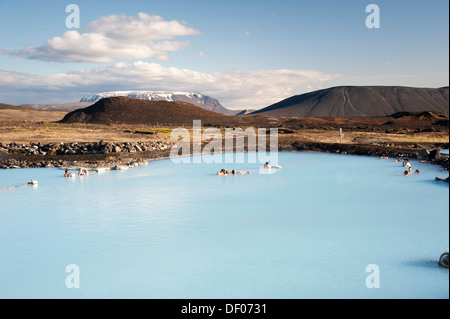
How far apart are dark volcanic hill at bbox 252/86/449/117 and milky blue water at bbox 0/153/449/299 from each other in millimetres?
122207

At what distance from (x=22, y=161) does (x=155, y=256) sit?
18.6 m

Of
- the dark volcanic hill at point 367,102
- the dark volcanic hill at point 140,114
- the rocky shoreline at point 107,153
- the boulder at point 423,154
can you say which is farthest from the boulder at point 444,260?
the dark volcanic hill at point 367,102

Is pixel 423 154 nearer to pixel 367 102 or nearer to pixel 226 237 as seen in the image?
pixel 226 237

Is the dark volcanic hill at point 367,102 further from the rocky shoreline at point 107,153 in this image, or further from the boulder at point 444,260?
the boulder at point 444,260

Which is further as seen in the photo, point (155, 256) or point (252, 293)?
point (155, 256)

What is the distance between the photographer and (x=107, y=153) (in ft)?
89.6

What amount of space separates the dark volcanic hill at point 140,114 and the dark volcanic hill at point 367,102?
185 ft

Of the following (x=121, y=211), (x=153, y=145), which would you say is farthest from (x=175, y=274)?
(x=153, y=145)

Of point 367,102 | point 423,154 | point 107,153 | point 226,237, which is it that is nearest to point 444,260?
point 226,237

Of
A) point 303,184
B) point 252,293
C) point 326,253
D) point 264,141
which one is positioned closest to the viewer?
point 252,293

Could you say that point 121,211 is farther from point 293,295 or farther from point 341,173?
point 341,173

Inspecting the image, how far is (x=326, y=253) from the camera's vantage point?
9.79m

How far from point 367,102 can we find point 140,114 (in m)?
87.0

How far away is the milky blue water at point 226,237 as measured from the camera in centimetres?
818
